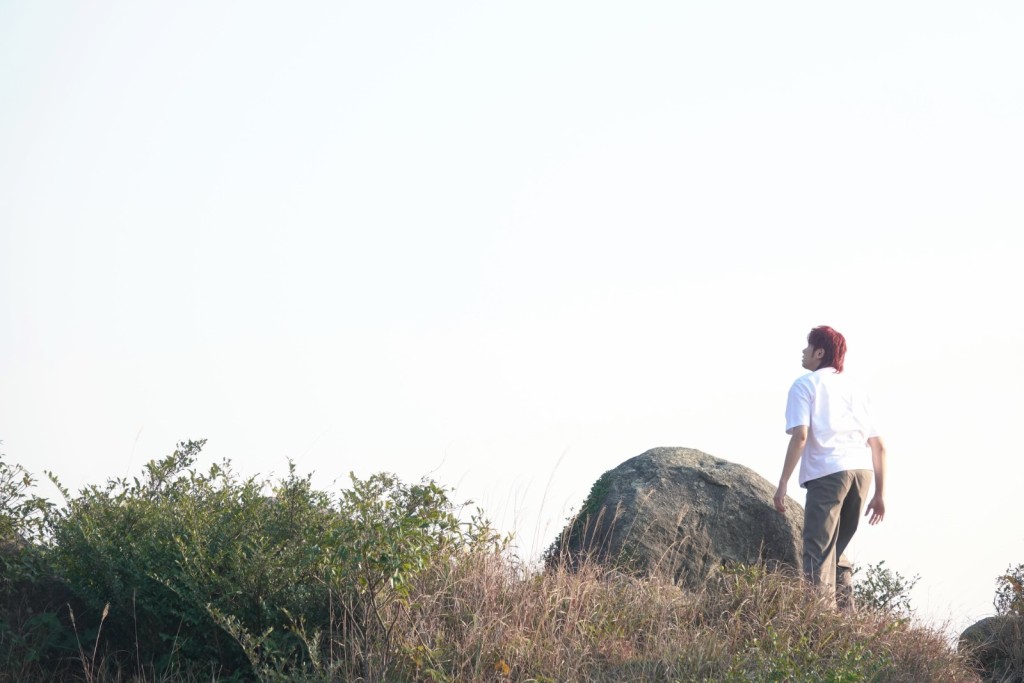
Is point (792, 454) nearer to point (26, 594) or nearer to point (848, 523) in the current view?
point (848, 523)

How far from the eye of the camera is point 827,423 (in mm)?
9211

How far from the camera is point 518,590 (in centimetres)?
804

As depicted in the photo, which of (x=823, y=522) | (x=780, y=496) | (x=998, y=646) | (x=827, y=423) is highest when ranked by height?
(x=827, y=423)

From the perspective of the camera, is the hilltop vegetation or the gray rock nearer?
the hilltop vegetation

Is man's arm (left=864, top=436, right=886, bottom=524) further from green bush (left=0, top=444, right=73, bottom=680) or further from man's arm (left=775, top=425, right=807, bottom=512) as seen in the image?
green bush (left=0, top=444, right=73, bottom=680)

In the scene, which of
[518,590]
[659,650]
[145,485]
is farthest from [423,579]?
→ [145,485]

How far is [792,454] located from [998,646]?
2715 mm

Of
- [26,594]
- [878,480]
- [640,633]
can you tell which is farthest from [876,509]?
[26,594]

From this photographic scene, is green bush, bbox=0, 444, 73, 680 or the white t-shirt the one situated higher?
the white t-shirt

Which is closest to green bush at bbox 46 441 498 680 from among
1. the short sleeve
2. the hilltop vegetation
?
the hilltop vegetation

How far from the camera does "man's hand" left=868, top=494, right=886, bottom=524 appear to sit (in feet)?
30.8

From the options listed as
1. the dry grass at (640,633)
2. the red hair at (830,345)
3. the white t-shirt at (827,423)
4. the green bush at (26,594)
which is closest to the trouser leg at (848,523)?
the white t-shirt at (827,423)

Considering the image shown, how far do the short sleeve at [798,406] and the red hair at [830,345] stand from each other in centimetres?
38

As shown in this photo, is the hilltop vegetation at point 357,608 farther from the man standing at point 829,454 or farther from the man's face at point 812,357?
the man's face at point 812,357
